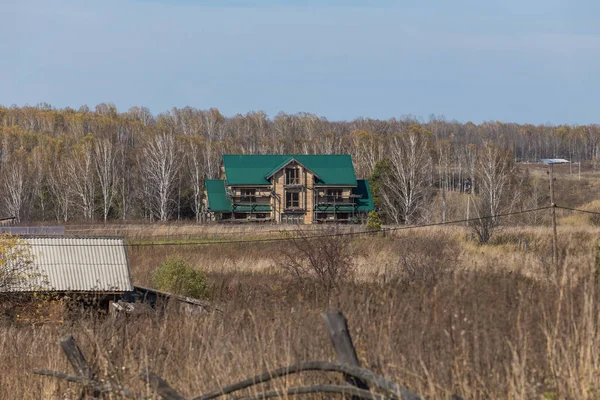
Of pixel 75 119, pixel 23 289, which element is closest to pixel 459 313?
pixel 23 289

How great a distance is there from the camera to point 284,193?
6034cm

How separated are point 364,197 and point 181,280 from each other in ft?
127

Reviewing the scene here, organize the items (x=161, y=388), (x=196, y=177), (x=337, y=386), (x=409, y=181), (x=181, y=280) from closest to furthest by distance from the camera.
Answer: (x=337, y=386), (x=161, y=388), (x=181, y=280), (x=409, y=181), (x=196, y=177)

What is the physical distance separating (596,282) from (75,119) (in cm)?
13221

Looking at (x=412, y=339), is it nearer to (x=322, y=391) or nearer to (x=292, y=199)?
(x=322, y=391)

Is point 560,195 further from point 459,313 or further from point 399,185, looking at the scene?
point 459,313

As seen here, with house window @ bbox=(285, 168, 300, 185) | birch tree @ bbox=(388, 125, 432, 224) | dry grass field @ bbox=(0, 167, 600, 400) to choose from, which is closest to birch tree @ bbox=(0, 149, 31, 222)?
house window @ bbox=(285, 168, 300, 185)

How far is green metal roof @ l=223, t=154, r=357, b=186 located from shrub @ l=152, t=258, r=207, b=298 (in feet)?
107

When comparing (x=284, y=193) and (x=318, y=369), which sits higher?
(x=318, y=369)

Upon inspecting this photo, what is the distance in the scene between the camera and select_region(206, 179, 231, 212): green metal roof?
59594mm

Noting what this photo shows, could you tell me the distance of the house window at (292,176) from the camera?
198 feet

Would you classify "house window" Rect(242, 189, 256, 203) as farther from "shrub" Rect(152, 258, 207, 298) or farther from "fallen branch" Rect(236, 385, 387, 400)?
"fallen branch" Rect(236, 385, 387, 400)

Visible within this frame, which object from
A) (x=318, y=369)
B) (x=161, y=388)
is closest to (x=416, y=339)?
(x=318, y=369)

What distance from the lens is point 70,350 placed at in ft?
21.0
